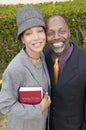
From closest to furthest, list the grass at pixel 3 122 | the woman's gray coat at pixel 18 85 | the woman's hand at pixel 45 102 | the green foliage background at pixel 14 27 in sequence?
the woman's gray coat at pixel 18 85 < the woman's hand at pixel 45 102 < the grass at pixel 3 122 < the green foliage background at pixel 14 27

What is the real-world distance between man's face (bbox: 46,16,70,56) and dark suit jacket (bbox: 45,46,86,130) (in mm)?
146

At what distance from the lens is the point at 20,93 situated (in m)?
3.02

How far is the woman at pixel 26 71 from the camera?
301cm

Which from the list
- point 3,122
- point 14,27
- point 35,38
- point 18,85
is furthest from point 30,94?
point 14,27

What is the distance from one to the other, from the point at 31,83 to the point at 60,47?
38 cm

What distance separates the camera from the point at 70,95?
3.18m

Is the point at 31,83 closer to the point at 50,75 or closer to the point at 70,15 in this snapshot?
the point at 50,75

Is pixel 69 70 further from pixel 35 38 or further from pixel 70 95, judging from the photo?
pixel 35 38

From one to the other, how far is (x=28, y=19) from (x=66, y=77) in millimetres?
581

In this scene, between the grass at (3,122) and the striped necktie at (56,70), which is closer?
the striped necktie at (56,70)

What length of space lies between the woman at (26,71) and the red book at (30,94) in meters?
0.04

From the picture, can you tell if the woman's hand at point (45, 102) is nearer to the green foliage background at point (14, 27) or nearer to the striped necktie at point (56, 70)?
the striped necktie at point (56, 70)

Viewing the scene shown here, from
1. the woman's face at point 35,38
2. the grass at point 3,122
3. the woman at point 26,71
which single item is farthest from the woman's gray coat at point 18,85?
the grass at point 3,122

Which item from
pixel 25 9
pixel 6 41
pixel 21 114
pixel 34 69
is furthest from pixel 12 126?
pixel 6 41
